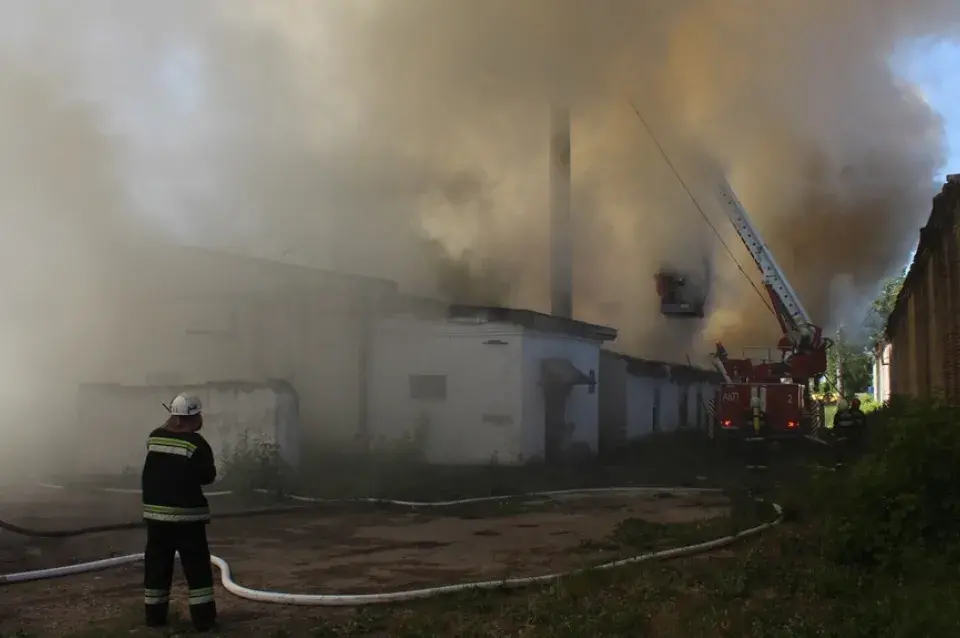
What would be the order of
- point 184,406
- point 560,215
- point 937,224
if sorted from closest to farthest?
1. point 184,406
2. point 937,224
3. point 560,215

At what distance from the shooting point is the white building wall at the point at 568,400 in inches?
572

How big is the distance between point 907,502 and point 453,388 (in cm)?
971

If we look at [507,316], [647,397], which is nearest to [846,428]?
[507,316]

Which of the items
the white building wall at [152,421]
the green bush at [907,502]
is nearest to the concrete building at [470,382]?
the white building wall at [152,421]

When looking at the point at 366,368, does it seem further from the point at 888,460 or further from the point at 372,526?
the point at 888,460

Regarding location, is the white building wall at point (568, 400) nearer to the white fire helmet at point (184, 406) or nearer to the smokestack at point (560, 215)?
the smokestack at point (560, 215)

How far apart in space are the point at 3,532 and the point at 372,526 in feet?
10.7

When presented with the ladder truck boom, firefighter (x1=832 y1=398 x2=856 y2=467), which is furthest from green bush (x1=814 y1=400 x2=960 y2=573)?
the ladder truck boom

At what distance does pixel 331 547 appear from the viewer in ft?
24.4

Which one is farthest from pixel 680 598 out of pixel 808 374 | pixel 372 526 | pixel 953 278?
pixel 808 374

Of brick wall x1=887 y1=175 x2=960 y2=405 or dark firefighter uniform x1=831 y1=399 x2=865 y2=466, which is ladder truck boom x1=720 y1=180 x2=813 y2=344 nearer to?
brick wall x1=887 y1=175 x2=960 y2=405

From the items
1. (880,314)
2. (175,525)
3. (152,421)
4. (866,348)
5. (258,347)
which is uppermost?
(880,314)

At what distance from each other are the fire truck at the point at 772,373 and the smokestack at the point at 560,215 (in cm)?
277

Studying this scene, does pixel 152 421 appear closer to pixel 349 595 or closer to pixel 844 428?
pixel 349 595
